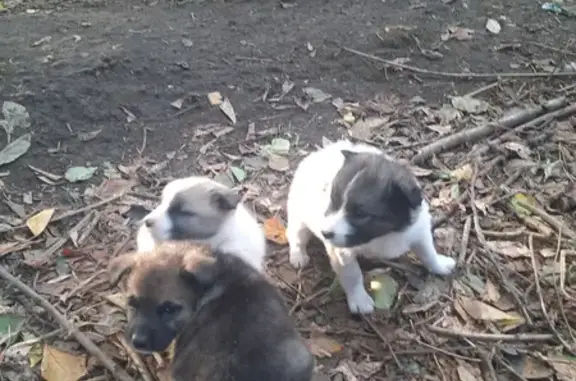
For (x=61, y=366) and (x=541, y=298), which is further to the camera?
(x=541, y=298)

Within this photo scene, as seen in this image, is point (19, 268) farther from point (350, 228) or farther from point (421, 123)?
point (421, 123)

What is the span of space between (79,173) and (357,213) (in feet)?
8.40

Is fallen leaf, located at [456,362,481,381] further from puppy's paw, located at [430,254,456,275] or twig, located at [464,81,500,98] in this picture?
twig, located at [464,81,500,98]

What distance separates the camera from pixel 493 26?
835 centimetres

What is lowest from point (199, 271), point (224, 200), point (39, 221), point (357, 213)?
point (39, 221)

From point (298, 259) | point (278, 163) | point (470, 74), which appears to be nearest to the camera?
point (298, 259)

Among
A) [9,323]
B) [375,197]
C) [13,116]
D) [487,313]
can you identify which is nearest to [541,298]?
[487,313]

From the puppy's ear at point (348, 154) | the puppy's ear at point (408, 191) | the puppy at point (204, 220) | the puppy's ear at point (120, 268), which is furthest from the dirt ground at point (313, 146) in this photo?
the puppy's ear at point (348, 154)

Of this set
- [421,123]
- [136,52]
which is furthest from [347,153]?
[136,52]

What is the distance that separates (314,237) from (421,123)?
1783mm

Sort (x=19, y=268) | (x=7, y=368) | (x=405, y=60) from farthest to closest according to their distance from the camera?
1. (x=405, y=60)
2. (x=19, y=268)
3. (x=7, y=368)

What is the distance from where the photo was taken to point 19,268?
546 centimetres

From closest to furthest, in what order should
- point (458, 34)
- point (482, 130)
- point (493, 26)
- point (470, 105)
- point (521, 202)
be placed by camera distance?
point (521, 202)
point (482, 130)
point (470, 105)
point (458, 34)
point (493, 26)

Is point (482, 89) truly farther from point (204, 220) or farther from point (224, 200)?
point (204, 220)
